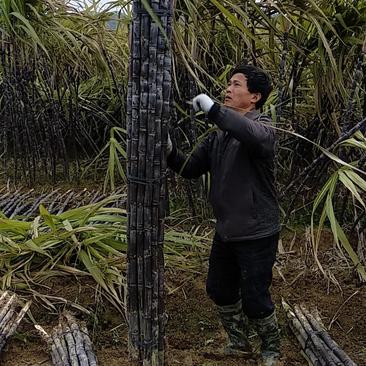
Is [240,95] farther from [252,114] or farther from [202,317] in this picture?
[202,317]

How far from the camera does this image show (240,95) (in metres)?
2.00

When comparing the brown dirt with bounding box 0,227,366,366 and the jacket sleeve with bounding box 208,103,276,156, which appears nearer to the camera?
the jacket sleeve with bounding box 208,103,276,156

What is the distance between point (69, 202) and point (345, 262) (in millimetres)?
1733

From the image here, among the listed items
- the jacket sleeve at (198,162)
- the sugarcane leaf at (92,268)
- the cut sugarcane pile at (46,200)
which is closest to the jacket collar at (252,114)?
the jacket sleeve at (198,162)

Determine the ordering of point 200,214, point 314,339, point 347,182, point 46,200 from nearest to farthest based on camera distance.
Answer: point 347,182, point 314,339, point 200,214, point 46,200

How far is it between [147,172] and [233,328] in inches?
30.8

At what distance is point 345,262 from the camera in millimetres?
2848

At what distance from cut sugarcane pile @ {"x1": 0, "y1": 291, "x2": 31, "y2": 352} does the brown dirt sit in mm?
59

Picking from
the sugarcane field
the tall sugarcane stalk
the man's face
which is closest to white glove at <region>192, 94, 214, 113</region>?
the sugarcane field

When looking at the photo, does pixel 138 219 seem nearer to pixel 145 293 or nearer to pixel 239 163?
pixel 145 293

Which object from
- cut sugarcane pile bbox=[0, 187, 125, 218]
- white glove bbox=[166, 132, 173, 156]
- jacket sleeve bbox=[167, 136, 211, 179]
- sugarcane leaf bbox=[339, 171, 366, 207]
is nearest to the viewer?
white glove bbox=[166, 132, 173, 156]

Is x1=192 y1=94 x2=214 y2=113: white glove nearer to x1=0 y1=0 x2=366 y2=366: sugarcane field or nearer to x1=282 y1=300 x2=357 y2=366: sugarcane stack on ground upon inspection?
x1=0 y1=0 x2=366 y2=366: sugarcane field

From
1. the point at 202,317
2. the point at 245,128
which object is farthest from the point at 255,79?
the point at 202,317

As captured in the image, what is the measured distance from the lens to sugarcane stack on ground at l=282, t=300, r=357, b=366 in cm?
200
